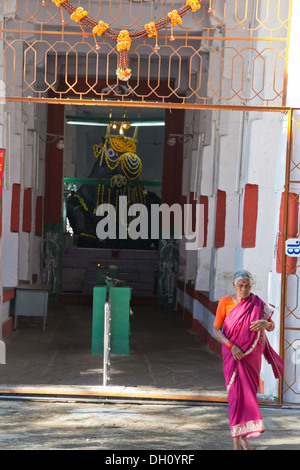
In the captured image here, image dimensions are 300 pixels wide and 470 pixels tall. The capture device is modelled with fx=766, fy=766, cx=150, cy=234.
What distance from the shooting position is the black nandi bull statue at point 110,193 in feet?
63.3

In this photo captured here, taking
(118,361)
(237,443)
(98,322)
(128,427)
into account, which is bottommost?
(118,361)

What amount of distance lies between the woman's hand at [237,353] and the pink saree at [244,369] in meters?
0.06

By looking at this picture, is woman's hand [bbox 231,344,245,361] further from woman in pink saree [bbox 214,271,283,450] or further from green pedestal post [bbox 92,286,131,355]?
green pedestal post [bbox 92,286,131,355]

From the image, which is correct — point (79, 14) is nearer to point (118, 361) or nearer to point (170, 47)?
point (118, 361)

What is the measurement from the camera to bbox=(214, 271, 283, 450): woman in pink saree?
19.7 feet

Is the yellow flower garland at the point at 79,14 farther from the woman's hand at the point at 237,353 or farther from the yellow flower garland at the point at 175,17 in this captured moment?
the woman's hand at the point at 237,353

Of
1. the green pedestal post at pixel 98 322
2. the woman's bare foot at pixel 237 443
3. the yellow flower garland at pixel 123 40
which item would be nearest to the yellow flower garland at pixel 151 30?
the yellow flower garland at pixel 123 40

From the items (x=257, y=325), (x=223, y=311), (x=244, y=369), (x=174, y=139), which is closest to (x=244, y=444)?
(x=244, y=369)

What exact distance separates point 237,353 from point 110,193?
45.3ft

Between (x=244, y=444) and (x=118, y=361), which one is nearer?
(x=244, y=444)

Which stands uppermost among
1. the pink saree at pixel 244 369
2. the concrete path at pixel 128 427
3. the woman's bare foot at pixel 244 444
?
the pink saree at pixel 244 369

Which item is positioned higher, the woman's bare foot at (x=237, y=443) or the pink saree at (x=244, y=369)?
the pink saree at (x=244, y=369)

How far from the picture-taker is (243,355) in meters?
6.04
